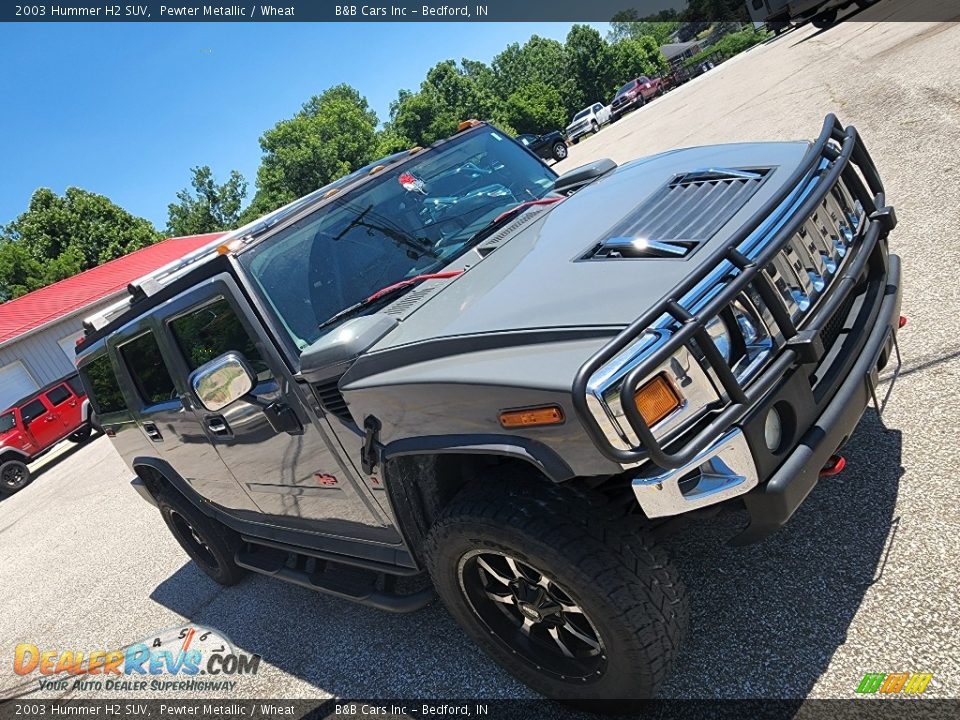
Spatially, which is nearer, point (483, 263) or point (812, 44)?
point (483, 263)

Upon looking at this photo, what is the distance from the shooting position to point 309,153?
6706 cm

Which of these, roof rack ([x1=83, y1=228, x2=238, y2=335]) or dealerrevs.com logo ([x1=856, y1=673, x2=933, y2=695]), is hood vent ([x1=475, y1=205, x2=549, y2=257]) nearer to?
roof rack ([x1=83, y1=228, x2=238, y2=335])

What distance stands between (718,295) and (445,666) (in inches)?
83.2

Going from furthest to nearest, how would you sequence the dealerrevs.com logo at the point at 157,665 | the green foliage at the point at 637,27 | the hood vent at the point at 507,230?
1. the green foliage at the point at 637,27
2. the dealerrevs.com logo at the point at 157,665
3. the hood vent at the point at 507,230

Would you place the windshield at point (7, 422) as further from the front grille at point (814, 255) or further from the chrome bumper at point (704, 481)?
the front grille at point (814, 255)

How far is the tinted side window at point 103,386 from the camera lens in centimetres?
461

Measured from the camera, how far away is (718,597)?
9.40 ft

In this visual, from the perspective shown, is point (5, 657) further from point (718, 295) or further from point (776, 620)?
point (718, 295)

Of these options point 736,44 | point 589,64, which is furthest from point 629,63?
point 736,44

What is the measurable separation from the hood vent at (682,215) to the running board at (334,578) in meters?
1.72

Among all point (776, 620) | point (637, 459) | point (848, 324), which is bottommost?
point (776, 620)

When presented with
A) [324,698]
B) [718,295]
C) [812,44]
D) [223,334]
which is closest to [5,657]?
[324,698]

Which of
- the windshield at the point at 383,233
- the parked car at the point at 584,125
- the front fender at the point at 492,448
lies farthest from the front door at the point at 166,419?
the parked car at the point at 584,125

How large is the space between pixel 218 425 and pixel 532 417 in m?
2.21
